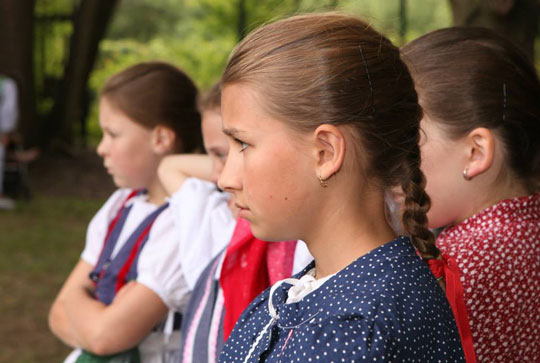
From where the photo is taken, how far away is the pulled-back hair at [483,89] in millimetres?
1893

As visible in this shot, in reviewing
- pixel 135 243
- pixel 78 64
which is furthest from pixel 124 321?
pixel 78 64

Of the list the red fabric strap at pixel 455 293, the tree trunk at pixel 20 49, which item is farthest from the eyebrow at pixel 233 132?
the tree trunk at pixel 20 49

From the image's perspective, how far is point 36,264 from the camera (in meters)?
6.63

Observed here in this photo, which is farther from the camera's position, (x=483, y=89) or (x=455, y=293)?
(x=483, y=89)

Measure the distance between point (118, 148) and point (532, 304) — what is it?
1572 mm

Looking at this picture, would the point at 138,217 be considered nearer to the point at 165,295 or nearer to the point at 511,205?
the point at 165,295

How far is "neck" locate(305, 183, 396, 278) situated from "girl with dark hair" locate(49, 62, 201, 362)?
3.49 feet

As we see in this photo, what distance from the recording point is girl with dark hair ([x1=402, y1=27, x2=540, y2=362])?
1.79 m

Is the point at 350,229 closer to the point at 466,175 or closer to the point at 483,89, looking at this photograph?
the point at 466,175

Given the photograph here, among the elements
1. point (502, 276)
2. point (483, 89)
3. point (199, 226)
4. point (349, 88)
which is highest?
point (349, 88)

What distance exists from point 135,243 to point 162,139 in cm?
45

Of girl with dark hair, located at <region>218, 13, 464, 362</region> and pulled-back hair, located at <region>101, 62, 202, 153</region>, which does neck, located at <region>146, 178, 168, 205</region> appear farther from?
girl with dark hair, located at <region>218, 13, 464, 362</region>

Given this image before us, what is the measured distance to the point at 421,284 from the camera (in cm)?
133

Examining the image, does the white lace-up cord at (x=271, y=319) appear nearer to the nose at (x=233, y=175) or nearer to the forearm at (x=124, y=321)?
the nose at (x=233, y=175)
